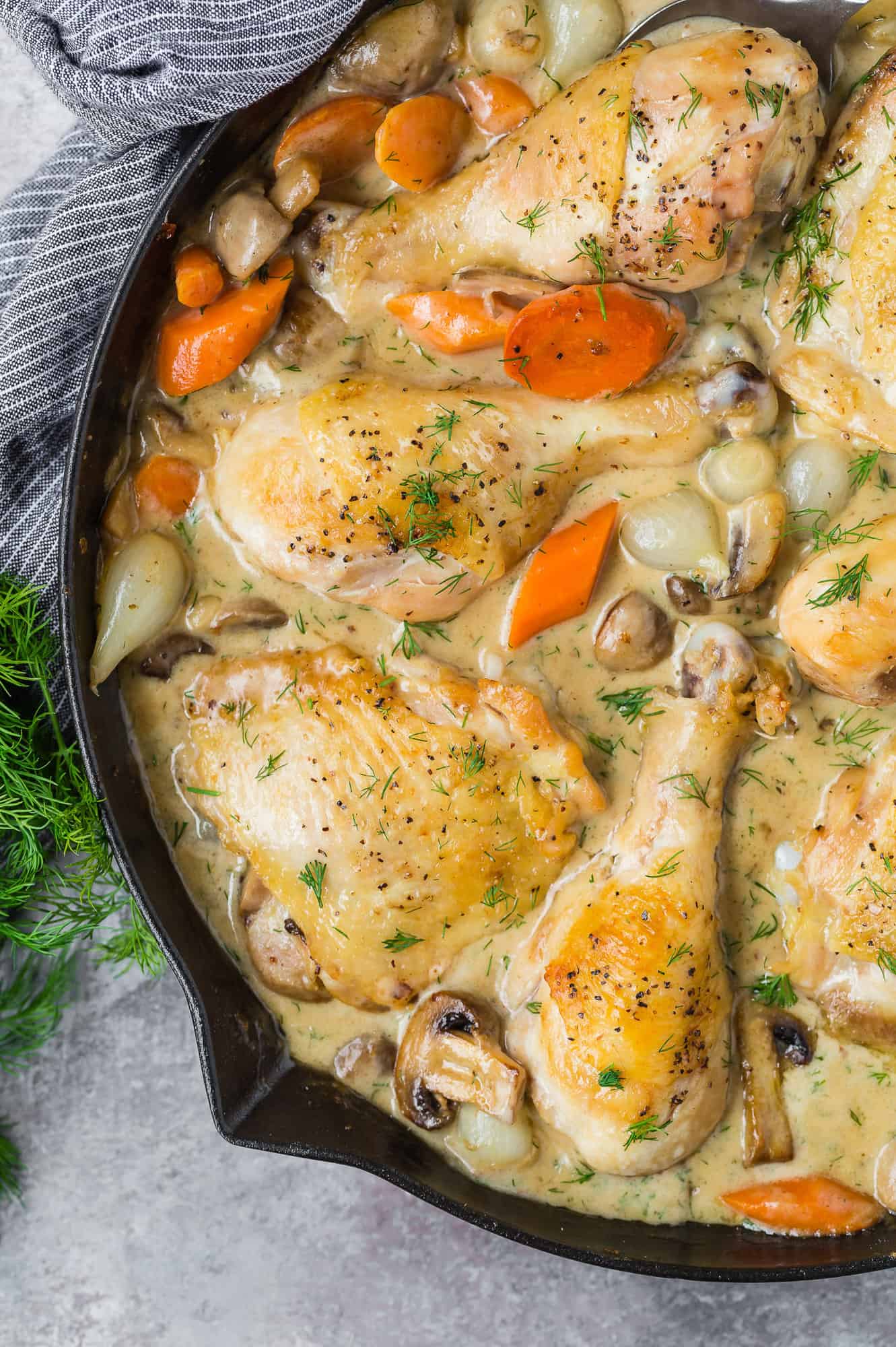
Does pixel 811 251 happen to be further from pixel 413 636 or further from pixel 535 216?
pixel 413 636

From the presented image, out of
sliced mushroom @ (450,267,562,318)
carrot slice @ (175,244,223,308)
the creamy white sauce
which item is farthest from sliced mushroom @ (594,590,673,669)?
carrot slice @ (175,244,223,308)

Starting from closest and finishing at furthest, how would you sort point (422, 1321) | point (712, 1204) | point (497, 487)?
1. point (497, 487)
2. point (712, 1204)
3. point (422, 1321)

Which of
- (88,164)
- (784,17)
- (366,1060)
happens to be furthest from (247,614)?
(784,17)

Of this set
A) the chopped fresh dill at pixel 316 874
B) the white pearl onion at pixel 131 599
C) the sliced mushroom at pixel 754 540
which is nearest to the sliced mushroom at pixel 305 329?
the white pearl onion at pixel 131 599

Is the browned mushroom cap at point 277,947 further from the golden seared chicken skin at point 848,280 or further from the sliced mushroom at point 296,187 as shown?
the golden seared chicken skin at point 848,280

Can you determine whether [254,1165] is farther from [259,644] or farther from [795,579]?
Answer: [795,579]

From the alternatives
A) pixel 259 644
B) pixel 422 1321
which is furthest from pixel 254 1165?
pixel 259 644
